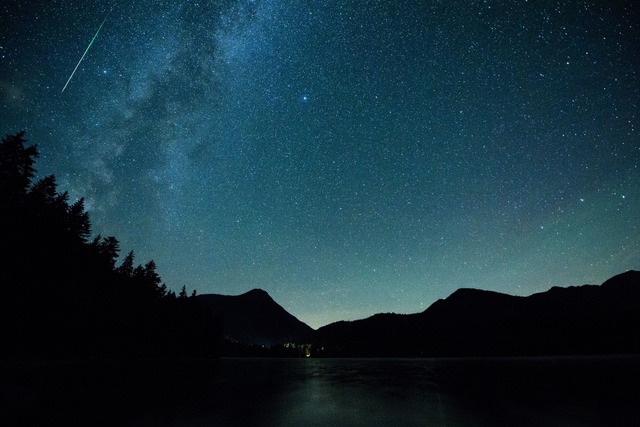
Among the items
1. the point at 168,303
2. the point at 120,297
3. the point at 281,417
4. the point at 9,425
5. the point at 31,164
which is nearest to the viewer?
the point at 9,425

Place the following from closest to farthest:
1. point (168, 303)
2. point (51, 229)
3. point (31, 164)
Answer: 1. point (31, 164)
2. point (51, 229)
3. point (168, 303)

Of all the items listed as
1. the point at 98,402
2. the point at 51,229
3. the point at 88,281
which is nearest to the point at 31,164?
the point at 51,229

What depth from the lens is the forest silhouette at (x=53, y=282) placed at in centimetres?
3459

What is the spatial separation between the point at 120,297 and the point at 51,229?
27.6m

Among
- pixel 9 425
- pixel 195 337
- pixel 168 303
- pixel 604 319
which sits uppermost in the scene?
pixel 604 319

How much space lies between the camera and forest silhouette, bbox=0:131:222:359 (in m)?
34.6

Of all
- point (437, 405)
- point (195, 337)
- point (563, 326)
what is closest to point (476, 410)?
point (437, 405)

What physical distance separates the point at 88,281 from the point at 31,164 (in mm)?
20682

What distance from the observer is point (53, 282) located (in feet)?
131

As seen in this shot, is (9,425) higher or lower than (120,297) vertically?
lower

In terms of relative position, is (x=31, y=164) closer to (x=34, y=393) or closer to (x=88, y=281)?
(x=88, y=281)

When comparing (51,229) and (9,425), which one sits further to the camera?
(51,229)

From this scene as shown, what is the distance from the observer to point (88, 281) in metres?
50.2

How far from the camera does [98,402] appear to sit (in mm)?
16672
